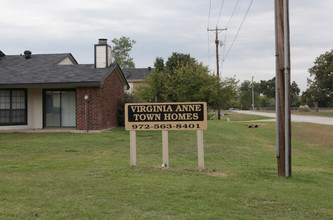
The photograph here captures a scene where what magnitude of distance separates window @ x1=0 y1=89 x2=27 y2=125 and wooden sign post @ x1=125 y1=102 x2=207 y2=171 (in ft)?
42.8

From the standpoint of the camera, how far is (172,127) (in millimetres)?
8523

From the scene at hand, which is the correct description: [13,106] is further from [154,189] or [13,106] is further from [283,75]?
[283,75]

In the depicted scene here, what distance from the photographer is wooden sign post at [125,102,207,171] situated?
847 cm

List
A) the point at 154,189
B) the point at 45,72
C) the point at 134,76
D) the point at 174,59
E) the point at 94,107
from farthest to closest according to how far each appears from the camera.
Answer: the point at 134,76 < the point at 174,59 < the point at 45,72 < the point at 94,107 < the point at 154,189

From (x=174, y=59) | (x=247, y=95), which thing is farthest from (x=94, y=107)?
(x=247, y=95)

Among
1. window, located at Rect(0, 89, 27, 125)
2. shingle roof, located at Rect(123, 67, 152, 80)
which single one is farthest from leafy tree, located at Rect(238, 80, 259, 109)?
window, located at Rect(0, 89, 27, 125)

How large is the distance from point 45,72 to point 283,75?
16011 mm

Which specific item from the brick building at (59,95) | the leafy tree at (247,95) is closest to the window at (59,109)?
the brick building at (59,95)

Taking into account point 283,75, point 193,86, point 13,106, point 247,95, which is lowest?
point 13,106

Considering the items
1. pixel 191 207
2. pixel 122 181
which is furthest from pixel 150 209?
pixel 122 181

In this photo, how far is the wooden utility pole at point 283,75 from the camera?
7691mm

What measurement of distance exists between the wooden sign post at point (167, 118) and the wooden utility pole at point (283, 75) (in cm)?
187

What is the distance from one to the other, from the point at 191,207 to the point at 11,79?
16.8 metres

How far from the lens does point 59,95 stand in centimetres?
1964
